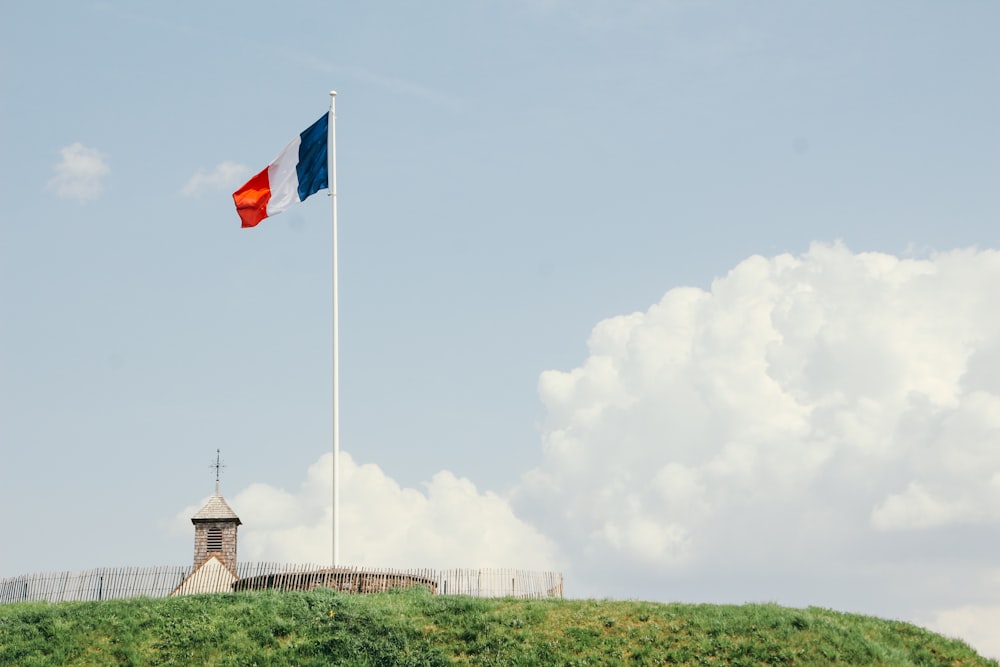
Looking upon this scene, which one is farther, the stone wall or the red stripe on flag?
the stone wall

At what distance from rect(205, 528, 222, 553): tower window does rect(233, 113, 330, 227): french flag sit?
27.2m

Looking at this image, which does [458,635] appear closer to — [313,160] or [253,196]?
[253,196]

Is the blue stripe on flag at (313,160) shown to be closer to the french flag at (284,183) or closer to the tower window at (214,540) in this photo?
the french flag at (284,183)

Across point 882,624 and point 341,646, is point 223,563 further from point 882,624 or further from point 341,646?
point 882,624

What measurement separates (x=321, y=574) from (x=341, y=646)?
21.0ft

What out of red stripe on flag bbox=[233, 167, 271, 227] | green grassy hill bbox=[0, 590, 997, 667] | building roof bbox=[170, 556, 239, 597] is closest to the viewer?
green grassy hill bbox=[0, 590, 997, 667]

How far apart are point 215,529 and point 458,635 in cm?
3476

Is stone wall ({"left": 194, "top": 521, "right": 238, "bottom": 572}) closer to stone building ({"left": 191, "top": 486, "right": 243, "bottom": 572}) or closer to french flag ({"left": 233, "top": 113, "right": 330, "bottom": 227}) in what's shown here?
stone building ({"left": 191, "top": 486, "right": 243, "bottom": 572})

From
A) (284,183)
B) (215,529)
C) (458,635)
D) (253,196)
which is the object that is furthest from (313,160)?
(215,529)

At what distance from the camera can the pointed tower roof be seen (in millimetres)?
57031

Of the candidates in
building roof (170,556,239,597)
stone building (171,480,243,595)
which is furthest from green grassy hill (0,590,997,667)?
stone building (171,480,243,595)

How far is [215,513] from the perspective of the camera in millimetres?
57188

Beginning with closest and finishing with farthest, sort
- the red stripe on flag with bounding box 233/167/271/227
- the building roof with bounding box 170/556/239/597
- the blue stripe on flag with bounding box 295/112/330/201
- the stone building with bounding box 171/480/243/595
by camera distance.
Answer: the red stripe on flag with bounding box 233/167/271/227 → the blue stripe on flag with bounding box 295/112/330/201 → the building roof with bounding box 170/556/239/597 → the stone building with bounding box 171/480/243/595

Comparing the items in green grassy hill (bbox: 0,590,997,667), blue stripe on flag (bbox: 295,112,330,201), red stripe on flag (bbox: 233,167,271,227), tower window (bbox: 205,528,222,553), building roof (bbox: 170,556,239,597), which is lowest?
green grassy hill (bbox: 0,590,997,667)
